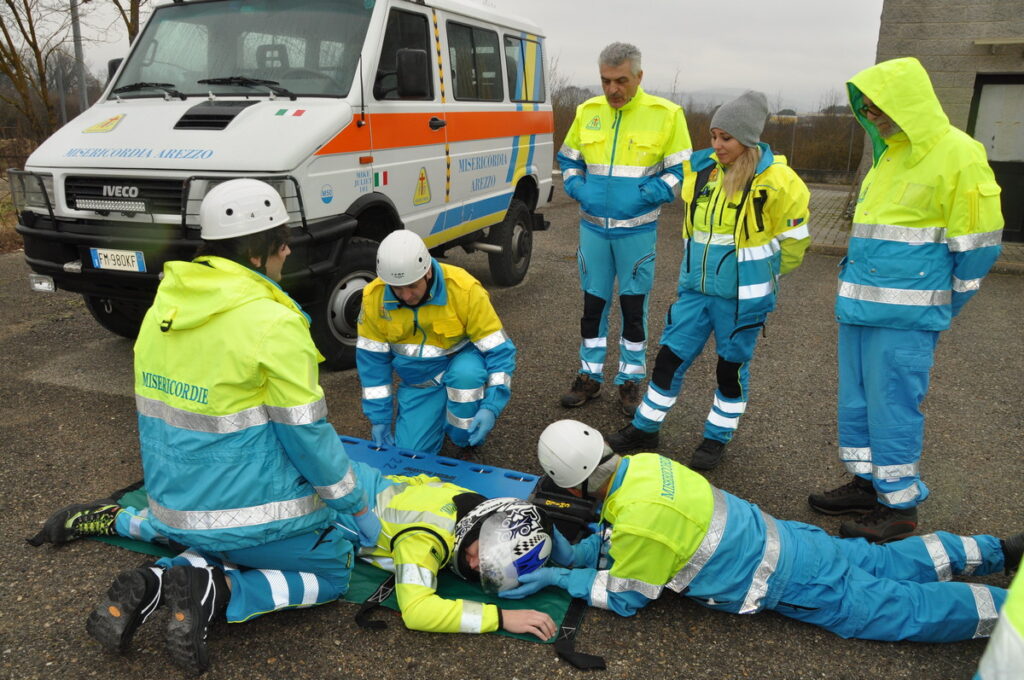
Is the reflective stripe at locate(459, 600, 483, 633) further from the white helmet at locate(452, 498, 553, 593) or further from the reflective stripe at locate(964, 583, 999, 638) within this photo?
the reflective stripe at locate(964, 583, 999, 638)

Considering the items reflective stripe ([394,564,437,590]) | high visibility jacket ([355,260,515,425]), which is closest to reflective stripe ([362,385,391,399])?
high visibility jacket ([355,260,515,425])

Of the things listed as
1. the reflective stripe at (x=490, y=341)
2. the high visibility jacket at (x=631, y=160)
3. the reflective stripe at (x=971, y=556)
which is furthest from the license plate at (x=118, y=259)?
the reflective stripe at (x=971, y=556)

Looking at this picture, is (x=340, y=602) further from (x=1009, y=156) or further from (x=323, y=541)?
(x=1009, y=156)

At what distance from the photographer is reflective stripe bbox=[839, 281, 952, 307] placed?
A: 10.0 feet

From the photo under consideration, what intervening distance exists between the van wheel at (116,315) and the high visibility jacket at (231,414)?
3.38m

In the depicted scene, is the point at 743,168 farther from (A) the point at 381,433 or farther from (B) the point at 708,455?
(A) the point at 381,433

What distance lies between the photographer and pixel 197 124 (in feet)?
14.5

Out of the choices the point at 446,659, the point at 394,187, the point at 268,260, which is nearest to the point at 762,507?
the point at 446,659

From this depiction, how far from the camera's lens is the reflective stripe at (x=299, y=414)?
2.31 metres

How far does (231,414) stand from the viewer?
2.31 metres

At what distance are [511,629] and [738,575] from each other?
0.84m

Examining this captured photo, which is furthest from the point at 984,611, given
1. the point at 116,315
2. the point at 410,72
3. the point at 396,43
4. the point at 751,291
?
the point at 116,315

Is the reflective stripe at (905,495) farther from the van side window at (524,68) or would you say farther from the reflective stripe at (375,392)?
the van side window at (524,68)

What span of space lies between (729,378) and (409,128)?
9.54 ft
